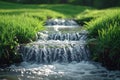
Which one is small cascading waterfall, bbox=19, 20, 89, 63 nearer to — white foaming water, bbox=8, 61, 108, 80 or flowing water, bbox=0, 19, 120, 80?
flowing water, bbox=0, 19, 120, 80

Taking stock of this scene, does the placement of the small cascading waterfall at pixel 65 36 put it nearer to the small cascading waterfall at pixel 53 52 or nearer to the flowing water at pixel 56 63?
the flowing water at pixel 56 63

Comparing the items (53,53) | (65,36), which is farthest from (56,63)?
(65,36)

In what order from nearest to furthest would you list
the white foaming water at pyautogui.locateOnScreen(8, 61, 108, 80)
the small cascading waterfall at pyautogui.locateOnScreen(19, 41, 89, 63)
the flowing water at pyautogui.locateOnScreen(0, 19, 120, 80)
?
the white foaming water at pyautogui.locateOnScreen(8, 61, 108, 80), the flowing water at pyautogui.locateOnScreen(0, 19, 120, 80), the small cascading waterfall at pyautogui.locateOnScreen(19, 41, 89, 63)

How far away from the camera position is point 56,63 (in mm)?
14039

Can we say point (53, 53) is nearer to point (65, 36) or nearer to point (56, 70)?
point (56, 70)

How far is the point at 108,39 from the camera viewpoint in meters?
13.1

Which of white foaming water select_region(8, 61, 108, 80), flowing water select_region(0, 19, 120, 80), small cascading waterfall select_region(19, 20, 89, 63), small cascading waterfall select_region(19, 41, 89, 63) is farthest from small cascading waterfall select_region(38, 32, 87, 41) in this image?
white foaming water select_region(8, 61, 108, 80)

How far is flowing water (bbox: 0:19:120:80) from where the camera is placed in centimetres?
1191

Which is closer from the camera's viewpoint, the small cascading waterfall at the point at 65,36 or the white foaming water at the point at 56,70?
the white foaming water at the point at 56,70

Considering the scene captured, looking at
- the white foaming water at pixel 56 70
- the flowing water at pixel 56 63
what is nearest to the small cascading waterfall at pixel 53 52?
the flowing water at pixel 56 63

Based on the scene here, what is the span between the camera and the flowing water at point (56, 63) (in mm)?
11906

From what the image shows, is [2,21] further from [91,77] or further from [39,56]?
[91,77]

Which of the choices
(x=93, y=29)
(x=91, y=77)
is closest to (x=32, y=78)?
(x=91, y=77)

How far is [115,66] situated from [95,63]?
3.21 ft
